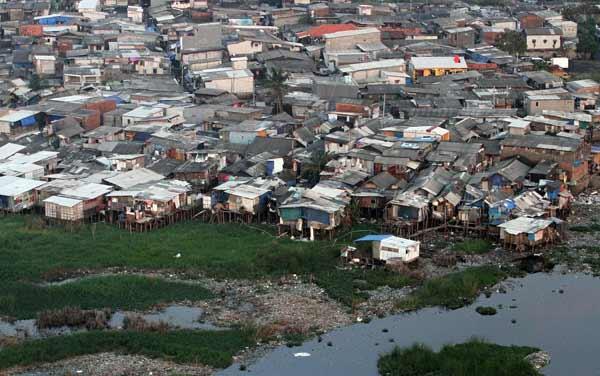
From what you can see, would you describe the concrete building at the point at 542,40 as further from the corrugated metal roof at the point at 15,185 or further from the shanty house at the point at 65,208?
the shanty house at the point at 65,208

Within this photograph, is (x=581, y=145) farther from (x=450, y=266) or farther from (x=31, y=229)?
(x=31, y=229)

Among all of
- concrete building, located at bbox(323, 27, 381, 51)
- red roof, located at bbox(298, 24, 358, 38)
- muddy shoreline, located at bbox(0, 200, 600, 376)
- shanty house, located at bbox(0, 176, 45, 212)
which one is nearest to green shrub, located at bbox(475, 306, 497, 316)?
muddy shoreline, located at bbox(0, 200, 600, 376)

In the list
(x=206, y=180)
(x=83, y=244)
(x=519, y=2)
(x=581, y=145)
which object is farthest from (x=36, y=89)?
(x=519, y=2)

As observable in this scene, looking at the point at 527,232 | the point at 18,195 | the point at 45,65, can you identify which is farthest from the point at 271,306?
the point at 45,65

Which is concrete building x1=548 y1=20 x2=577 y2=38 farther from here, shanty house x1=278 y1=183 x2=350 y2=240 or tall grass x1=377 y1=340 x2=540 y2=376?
tall grass x1=377 y1=340 x2=540 y2=376

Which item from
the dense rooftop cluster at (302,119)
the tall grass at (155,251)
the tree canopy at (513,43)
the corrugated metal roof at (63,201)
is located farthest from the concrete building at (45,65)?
the tree canopy at (513,43)

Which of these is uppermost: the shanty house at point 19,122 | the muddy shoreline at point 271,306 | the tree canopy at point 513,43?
the tree canopy at point 513,43
